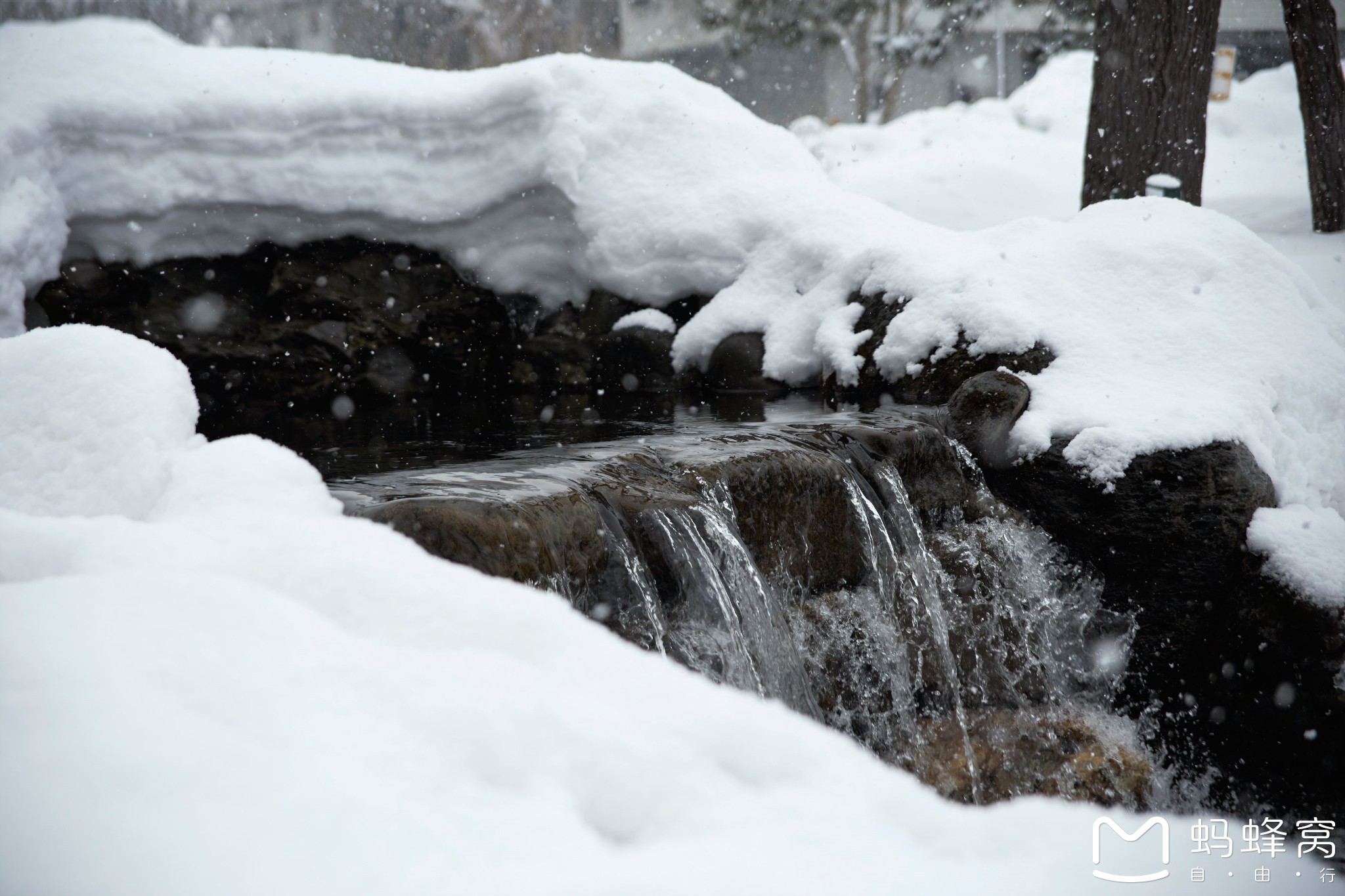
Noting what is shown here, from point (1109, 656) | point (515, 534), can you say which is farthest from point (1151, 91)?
point (515, 534)

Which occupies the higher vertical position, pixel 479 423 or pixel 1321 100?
pixel 1321 100

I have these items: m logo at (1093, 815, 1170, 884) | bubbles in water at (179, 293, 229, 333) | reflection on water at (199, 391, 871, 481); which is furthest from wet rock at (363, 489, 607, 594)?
bubbles in water at (179, 293, 229, 333)

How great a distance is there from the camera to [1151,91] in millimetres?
6301

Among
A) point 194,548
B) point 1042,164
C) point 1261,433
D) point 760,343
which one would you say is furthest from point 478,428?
point 1042,164

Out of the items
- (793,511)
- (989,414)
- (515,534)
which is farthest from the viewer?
(989,414)

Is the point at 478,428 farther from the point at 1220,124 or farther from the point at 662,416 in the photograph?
the point at 1220,124

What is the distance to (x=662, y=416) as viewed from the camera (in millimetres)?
5188

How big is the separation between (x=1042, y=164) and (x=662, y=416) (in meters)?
9.47

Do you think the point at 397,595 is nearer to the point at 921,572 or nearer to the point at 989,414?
the point at 921,572

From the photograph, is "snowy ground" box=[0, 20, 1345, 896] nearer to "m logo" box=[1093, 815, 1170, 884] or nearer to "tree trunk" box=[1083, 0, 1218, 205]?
"m logo" box=[1093, 815, 1170, 884]

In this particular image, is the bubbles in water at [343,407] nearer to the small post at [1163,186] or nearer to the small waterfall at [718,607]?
the small waterfall at [718,607]

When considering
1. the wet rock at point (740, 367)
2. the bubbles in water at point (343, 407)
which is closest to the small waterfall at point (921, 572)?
the wet rock at point (740, 367)

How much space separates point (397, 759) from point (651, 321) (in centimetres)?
544

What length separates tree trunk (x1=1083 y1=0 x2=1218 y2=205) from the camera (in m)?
6.20
